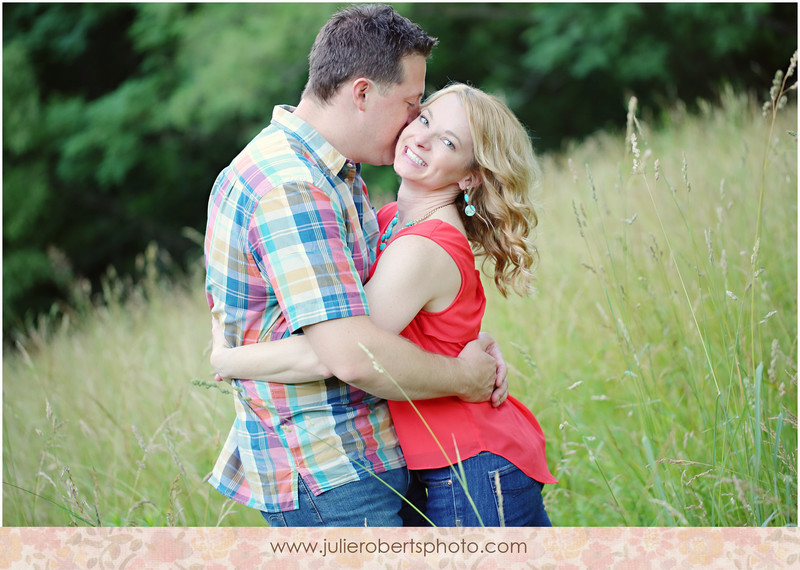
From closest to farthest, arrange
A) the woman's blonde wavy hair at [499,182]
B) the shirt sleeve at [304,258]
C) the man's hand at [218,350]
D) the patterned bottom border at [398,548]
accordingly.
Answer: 1. the shirt sleeve at [304,258]
2. the patterned bottom border at [398,548]
3. the man's hand at [218,350]
4. the woman's blonde wavy hair at [499,182]

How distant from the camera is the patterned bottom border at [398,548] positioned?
158cm

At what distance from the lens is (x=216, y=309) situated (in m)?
1.73

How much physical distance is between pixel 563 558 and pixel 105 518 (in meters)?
1.91

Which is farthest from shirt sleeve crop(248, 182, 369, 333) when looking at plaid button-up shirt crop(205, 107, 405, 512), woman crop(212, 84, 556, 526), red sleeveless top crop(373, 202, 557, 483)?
red sleeveless top crop(373, 202, 557, 483)

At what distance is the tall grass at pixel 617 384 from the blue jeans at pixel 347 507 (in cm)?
39

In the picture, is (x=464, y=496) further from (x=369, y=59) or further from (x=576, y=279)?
(x=576, y=279)

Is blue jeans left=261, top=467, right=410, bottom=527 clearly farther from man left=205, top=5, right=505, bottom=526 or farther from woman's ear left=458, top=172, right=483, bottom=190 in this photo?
woman's ear left=458, top=172, right=483, bottom=190

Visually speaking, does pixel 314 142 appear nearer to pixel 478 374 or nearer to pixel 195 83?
pixel 478 374

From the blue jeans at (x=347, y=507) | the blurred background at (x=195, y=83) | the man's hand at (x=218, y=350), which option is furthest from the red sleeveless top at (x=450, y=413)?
the blurred background at (x=195, y=83)

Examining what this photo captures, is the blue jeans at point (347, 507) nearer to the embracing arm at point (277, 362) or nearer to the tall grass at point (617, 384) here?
the embracing arm at point (277, 362)

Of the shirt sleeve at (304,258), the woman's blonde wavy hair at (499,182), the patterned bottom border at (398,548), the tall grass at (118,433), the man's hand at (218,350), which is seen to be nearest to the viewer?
the shirt sleeve at (304,258)

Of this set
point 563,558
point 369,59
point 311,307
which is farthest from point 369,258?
point 563,558

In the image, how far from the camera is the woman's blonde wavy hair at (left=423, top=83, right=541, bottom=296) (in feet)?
5.87

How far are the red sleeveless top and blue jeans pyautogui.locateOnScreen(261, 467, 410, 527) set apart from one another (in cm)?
11
